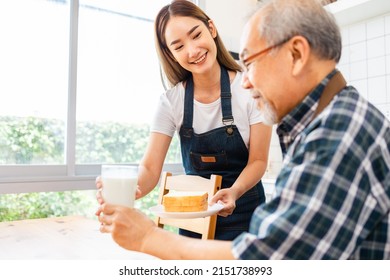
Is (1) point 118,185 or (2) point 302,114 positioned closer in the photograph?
(2) point 302,114

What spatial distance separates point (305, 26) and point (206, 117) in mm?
874

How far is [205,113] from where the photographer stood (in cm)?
157

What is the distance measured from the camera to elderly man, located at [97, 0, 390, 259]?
1.90ft

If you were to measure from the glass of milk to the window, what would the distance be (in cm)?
156

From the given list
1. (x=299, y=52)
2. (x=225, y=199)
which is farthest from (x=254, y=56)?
(x=225, y=199)

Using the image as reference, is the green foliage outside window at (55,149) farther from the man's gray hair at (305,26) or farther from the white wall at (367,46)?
the man's gray hair at (305,26)

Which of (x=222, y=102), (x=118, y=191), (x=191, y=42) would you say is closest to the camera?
(x=118, y=191)

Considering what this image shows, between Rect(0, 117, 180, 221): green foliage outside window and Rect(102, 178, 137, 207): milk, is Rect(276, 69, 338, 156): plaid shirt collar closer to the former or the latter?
Rect(102, 178, 137, 207): milk

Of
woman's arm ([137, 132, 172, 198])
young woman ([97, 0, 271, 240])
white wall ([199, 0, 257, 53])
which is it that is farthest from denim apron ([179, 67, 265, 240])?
white wall ([199, 0, 257, 53])

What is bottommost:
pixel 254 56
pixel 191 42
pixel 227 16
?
pixel 254 56

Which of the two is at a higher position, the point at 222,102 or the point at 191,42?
the point at 191,42

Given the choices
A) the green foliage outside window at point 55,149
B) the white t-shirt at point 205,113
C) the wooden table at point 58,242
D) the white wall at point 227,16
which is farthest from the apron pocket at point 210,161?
the white wall at point 227,16

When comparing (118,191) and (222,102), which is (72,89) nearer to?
(222,102)

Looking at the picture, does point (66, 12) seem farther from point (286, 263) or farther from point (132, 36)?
point (286, 263)
